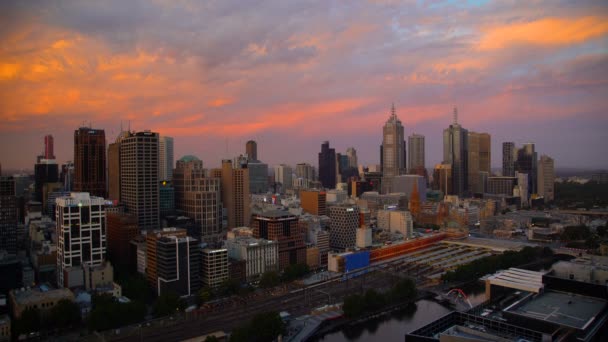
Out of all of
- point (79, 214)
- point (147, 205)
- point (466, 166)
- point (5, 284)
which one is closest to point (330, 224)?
point (147, 205)

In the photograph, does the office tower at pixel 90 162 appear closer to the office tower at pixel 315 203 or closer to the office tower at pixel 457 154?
the office tower at pixel 315 203

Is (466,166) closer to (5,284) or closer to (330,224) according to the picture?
(330,224)

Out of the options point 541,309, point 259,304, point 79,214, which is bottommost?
point 259,304

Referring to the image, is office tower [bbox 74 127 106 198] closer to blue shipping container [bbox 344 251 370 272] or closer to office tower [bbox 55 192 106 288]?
office tower [bbox 55 192 106 288]

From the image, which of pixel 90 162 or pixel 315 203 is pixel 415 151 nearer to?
pixel 315 203

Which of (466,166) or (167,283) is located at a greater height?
(466,166)

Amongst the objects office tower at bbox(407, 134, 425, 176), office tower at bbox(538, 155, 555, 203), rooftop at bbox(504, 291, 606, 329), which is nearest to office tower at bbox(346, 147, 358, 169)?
office tower at bbox(407, 134, 425, 176)

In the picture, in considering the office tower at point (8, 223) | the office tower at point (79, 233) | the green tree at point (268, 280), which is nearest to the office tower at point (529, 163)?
the green tree at point (268, 280)
